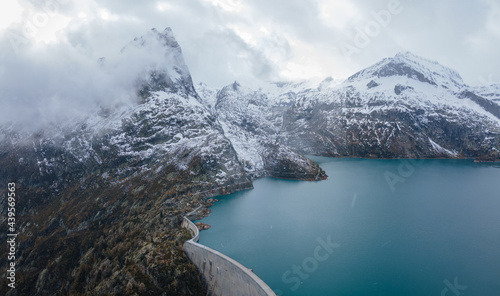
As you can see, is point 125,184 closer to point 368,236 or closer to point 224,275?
point 224,275

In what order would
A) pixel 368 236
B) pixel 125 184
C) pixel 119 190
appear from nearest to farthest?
1. pixel 368 236
2. pixel 119 190
3. pixel 125 184

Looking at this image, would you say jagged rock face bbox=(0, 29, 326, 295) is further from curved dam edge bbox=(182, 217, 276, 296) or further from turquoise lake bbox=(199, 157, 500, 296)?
turquoise lake bbox=(199, 157, 500, 296)

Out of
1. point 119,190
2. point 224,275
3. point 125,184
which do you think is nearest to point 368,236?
point 224,275

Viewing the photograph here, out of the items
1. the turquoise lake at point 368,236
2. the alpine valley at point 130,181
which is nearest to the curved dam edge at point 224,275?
the alpine valley at point 130,181

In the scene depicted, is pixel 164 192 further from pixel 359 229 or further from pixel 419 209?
pixel 419 209

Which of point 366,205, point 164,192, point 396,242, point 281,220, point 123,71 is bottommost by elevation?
point 396,242

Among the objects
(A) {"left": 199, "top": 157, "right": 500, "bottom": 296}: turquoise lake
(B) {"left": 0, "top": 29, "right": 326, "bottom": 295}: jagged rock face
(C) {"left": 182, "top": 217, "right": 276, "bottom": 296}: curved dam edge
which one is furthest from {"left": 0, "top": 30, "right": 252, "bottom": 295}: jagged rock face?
(A) {"left": 199, "top": 157, "right": 500, "bottom": 296}: turquoise lake

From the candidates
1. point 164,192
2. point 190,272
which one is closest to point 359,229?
point 190,272

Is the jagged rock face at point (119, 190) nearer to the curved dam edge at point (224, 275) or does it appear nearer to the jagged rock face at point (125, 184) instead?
the jagged rock face at point (125, 184)
